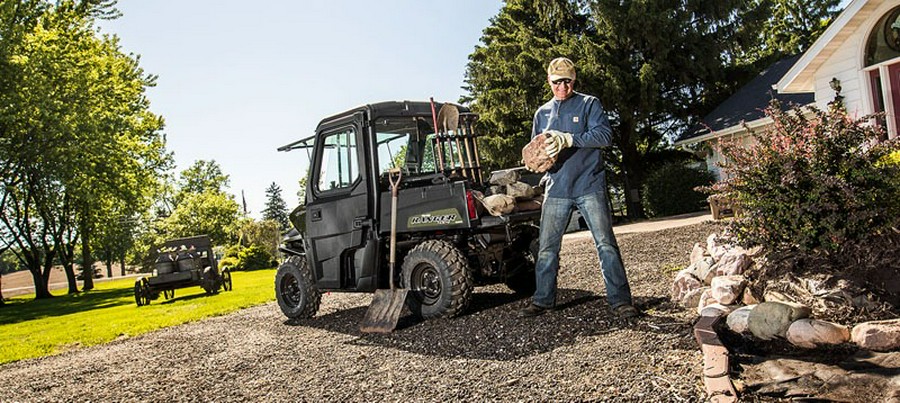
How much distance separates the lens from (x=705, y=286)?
521 cm

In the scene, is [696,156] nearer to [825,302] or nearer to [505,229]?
[505,229]

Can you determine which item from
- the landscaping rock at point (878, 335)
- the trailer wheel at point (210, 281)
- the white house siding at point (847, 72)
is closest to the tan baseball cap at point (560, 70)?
the landscaping rock at point (878, 335)

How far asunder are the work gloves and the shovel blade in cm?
204

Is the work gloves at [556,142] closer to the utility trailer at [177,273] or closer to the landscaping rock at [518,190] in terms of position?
the landscaping rock at [518,190]

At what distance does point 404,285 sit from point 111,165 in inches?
781

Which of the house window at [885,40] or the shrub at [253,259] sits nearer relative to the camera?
the house window at [885,40]

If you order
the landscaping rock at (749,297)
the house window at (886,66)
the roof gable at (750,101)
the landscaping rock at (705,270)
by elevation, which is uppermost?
the roof gable at (750,101)

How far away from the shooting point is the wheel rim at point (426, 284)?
6172 mm

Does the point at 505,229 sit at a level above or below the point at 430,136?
below

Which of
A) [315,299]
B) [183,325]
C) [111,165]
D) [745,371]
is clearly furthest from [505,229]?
[111,165]

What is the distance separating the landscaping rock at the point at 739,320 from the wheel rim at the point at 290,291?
16.7ft

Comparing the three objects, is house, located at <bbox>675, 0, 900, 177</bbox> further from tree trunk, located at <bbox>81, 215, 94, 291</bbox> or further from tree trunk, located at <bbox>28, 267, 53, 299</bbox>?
tree trunk, located at <bbox>28, 267, 53, 299</bbox>

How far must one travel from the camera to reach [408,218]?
6.38 metres

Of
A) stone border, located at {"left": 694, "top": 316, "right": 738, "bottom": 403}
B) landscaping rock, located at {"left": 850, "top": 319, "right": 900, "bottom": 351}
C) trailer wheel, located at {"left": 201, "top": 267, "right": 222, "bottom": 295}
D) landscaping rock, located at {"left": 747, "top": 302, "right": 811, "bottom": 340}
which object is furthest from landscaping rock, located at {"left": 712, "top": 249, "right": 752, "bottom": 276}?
trailer wheel, located at {"left": 201, "top": 267, "right": 222, "bottom": 295}
